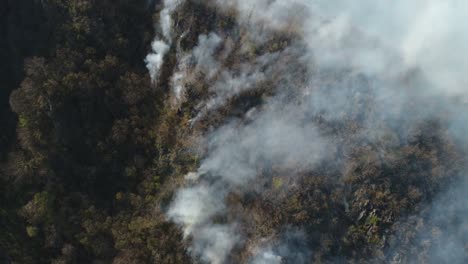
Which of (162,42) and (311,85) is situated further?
(162,42)

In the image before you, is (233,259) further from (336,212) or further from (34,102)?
(34,102)

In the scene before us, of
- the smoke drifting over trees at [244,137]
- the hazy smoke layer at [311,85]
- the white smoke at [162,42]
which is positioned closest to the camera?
the smoke drifting over trees at [244,137]

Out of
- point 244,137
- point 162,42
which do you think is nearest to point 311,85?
point 244,137

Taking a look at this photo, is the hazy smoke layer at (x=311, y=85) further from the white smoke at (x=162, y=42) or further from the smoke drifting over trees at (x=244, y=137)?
the white smoke at (x=162, y=42)

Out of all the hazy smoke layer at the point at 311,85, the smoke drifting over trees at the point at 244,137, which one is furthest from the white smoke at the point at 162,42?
the hazy smoke layer at the point at 311,85

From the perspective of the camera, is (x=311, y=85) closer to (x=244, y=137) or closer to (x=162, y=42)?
(x=244, y=137)

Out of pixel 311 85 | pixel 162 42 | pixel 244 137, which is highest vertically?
pixel 162 42

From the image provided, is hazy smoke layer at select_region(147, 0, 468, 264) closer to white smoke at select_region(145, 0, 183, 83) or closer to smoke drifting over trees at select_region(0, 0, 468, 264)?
smoke drifting over trees at select_region(0, 0, 468, 264)

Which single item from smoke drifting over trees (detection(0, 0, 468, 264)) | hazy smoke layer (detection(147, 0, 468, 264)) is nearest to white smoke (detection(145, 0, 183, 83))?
smoke drifting over trees (detection(0, 0, 468, 264))
